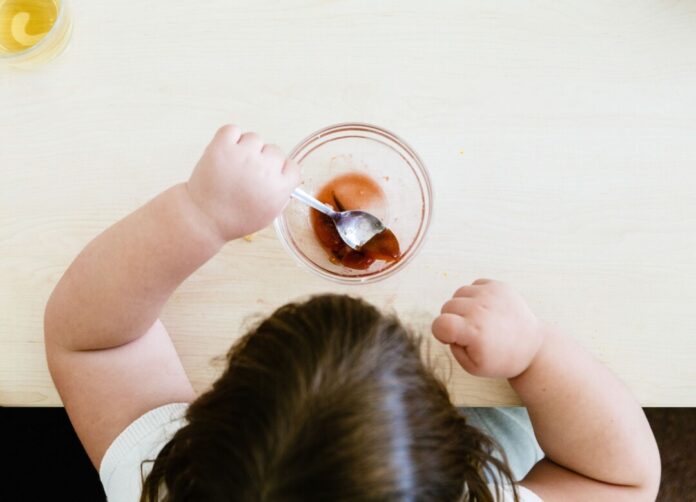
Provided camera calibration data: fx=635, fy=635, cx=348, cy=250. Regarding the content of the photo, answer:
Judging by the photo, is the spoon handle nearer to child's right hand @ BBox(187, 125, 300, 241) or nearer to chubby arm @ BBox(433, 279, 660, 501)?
child's right hand @ BBox(187, 125, 300, 241)

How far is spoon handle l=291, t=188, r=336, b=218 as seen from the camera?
598 millimetres

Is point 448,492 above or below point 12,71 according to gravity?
below

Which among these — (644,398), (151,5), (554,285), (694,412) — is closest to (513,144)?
(554,285)

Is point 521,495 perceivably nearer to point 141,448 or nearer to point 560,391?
point 560,391

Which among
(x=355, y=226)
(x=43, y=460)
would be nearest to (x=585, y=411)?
(x=355, y=226)

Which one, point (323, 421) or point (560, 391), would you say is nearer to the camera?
point (323, 421)

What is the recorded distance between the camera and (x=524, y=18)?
0.68 metres

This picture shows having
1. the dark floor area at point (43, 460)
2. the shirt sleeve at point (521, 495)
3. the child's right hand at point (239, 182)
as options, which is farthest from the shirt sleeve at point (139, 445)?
the dark floor area at point (43, 460)

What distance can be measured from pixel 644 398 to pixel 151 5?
0.65 m

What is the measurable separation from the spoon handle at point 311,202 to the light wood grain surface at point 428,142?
61mm

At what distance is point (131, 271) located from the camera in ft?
1.95

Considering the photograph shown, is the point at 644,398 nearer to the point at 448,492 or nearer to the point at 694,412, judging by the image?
the point at 448,492

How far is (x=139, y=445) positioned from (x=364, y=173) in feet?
1.15

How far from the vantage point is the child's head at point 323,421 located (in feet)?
1.41
